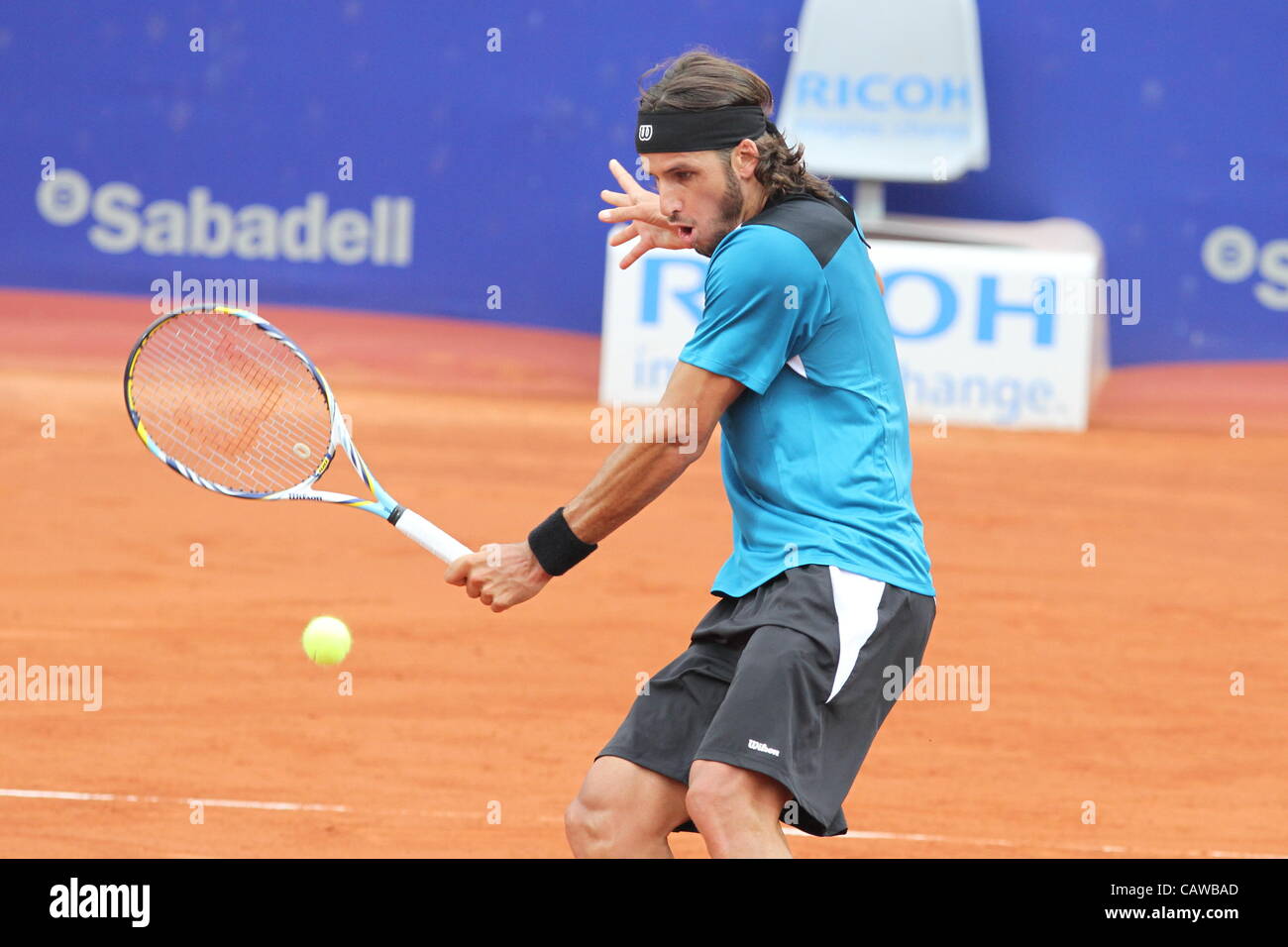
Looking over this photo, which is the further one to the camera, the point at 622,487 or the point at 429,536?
the point at 429,536

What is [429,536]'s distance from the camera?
3.70 metres

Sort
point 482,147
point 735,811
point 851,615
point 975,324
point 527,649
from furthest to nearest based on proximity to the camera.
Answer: point 482,147
point 975,324
point 527,649
point 851,615
point 735,811

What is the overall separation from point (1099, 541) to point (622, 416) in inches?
169

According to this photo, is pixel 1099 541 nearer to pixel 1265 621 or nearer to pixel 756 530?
pixel 1265 621

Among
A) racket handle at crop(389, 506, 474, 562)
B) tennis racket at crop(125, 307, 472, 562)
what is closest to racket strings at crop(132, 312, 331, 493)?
tennis racket at crop(125, 307, 472, 562)

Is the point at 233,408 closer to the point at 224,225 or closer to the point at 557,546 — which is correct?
the point at 557,546

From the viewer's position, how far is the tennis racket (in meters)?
3.92

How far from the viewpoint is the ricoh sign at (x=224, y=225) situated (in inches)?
531

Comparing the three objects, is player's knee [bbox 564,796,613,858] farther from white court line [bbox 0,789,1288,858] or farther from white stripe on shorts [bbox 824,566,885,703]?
white court line [bbox 0,789,1288,858]

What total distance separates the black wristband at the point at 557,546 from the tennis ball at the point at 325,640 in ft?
6.45

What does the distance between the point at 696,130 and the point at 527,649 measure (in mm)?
3773

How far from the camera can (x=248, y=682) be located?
6.13m

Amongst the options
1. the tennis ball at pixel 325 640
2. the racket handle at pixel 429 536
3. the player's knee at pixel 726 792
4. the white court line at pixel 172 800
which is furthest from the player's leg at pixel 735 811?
the tennis ball at pixel 325 640

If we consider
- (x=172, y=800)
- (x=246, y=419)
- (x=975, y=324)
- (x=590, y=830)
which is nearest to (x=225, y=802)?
(x=172, y=800)
